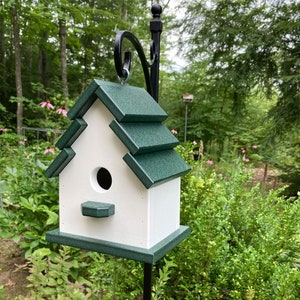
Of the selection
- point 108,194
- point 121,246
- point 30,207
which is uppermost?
point 108,194

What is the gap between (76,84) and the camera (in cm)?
1003

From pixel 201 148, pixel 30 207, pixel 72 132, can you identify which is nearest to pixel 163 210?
pixel 72 132

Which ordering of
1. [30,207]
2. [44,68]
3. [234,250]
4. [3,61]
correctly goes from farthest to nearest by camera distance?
[44,68] → [3,61] → [30,207] → [234,250]

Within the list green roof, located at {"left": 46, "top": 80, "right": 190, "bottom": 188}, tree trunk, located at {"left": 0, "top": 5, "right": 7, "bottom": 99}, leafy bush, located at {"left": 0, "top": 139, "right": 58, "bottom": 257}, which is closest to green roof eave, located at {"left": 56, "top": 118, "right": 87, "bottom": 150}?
green roof, located at {"left": 46, "top": 80, "right": 190, "bottom": 188}

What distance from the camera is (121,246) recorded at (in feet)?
3.08

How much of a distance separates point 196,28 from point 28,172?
498cm

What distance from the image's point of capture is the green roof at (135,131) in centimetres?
88

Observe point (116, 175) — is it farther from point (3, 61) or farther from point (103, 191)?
point (3, 61)

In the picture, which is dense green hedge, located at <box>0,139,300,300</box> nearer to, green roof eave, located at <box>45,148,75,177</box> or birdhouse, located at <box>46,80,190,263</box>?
birdhouse, located at <box>46,80,190,263</box>

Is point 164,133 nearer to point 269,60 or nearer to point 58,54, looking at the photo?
point 269,60

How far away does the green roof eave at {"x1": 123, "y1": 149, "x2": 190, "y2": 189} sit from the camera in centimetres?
87

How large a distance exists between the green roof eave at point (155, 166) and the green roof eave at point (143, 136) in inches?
0.8

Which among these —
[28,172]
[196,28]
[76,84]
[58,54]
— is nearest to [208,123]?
[196,28]

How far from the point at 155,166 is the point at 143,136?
0.10 meters
